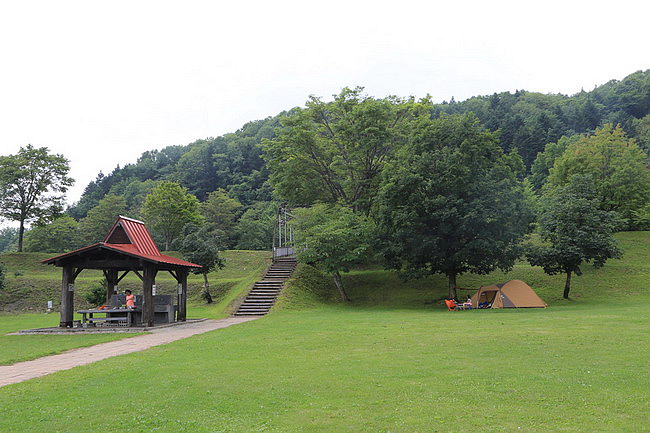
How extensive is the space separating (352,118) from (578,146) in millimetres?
29417

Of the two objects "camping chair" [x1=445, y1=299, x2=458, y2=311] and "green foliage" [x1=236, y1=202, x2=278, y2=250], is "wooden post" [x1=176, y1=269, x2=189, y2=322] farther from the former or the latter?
"green foliage" [x1=236, y1=202, x2=278, y2=250]

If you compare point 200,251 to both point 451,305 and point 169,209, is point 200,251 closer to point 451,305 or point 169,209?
point 451,305

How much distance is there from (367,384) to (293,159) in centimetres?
→ 3287

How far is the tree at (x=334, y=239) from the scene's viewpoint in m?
31.4

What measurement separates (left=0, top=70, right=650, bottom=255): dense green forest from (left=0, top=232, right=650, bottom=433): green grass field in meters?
24.5

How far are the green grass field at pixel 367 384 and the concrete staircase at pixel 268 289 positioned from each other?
36.8 feet

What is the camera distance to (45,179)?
169 ft

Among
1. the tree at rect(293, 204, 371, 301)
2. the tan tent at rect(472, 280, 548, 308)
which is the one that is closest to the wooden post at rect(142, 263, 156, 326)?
the tree at rect(293, 204, 371, 301)

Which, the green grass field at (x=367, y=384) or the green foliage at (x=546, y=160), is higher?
the green foliage at (x=546, y=160)

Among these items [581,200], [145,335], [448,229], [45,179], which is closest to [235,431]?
[145,335]

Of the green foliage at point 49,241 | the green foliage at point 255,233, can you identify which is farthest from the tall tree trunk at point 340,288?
the green foliage at point 49,241

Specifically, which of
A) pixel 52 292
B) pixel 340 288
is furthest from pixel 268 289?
pixel 52 292

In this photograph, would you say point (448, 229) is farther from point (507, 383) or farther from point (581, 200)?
point (507, 383)

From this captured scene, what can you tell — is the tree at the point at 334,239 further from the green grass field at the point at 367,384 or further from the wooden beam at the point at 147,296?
the green grass field at the point at 367,384
